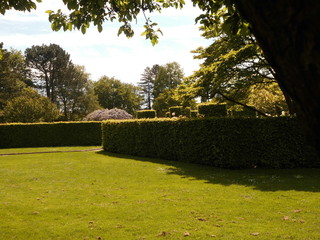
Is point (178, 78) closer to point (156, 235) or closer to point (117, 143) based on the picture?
point (117, 143)

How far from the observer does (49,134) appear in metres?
31.6

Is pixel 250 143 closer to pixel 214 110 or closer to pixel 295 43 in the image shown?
pixel 214 110

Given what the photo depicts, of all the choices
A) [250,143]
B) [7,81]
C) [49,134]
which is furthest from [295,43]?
[7,81]

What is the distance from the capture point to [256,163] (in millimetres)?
14781

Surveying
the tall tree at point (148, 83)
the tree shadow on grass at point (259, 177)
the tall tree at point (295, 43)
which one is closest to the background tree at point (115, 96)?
the tall tree at point (148, 83)

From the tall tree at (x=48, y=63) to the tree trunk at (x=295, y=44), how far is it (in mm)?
64563

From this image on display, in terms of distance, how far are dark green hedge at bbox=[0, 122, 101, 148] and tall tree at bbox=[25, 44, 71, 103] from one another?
33.0 m

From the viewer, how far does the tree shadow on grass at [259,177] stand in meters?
10.6

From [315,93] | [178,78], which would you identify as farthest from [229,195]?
[178,78]

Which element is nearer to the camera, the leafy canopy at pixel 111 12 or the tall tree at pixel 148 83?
the leafy canopy at pixel 111 12

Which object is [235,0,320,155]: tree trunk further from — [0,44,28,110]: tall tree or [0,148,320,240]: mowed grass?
[0,44,28,110]: tall tree

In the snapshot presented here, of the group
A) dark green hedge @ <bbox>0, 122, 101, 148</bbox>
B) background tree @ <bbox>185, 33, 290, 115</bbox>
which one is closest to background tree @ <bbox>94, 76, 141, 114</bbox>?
dark green hedge @ <bbox>0, 122, 101, 148</bbox>

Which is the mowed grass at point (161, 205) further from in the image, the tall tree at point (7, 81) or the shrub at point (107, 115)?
the tall tree at point (7, 81)

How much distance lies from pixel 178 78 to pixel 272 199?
6716 centimetres
